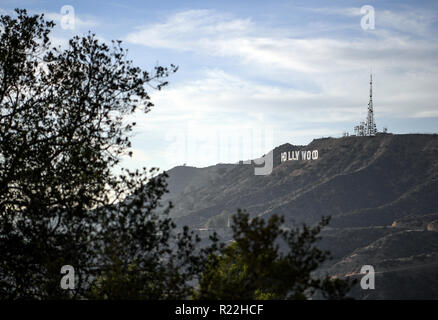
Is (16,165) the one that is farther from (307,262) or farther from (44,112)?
(307,262)

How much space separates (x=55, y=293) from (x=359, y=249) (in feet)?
579

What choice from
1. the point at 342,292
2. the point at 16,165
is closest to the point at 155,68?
the point at 16,165

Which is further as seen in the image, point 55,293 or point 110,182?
point 110,182

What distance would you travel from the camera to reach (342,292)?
11.9 m

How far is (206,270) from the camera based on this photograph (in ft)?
47.7

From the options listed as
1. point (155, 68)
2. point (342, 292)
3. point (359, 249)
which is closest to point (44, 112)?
point (155, 68)

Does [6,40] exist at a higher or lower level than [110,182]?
higher

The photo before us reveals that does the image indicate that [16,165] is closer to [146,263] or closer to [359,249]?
[146,263]

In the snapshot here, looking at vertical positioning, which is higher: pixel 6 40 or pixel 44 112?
pixel 6 40
